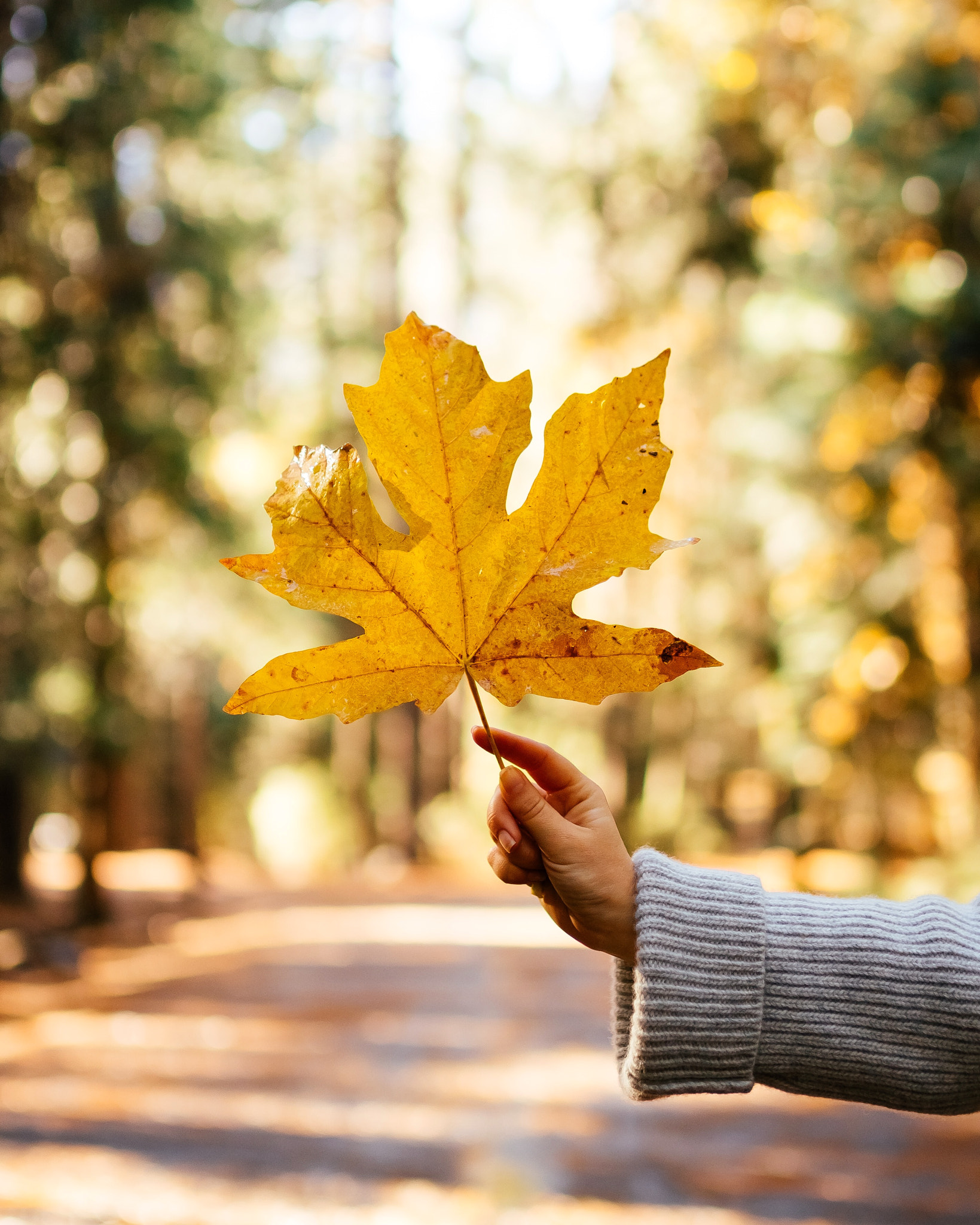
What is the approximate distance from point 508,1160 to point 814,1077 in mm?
4455

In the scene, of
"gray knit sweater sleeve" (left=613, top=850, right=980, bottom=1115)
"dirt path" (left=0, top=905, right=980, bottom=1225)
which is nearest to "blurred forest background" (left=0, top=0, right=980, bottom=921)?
"dirt path" (left=0, top=905, right=980, bottom=1225)

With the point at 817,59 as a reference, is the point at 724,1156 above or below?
below

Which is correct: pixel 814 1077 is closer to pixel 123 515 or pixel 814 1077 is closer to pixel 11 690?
pixel 11 690

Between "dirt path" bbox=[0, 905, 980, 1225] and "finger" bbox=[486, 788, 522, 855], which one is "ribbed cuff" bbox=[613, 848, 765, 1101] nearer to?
"finger" bbox=[486, 788, 522, 855]

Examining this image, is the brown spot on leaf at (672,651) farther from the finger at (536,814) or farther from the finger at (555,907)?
the finger at (555,907)

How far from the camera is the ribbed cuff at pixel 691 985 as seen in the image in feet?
4.80

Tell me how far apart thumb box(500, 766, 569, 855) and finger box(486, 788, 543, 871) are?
0.01m

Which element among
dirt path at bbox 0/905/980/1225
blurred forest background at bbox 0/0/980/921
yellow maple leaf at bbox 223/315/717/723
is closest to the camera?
yellow maple leaf at bbox 223/315/717/723

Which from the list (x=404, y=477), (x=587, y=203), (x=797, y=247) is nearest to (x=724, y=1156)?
(x=404, y=477)

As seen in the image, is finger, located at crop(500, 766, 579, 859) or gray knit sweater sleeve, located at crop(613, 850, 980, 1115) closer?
finger, located at crop(500, 766, 579, 859)

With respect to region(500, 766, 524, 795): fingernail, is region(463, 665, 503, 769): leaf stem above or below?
above

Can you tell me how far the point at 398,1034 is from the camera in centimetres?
774

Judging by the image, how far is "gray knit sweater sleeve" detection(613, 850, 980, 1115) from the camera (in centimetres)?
147

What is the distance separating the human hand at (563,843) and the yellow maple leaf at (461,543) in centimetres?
13
